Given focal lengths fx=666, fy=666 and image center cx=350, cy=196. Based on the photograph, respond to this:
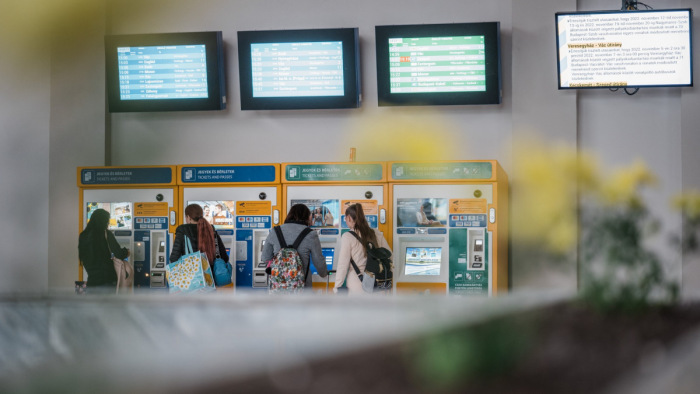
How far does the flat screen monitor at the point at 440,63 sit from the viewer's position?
5.57m

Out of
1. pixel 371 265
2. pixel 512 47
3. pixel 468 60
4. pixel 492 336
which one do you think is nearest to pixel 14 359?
pixel 492 336

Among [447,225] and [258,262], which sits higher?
[447,225]

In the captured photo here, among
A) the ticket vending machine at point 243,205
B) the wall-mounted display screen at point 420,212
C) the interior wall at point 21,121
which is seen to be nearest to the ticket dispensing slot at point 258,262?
the ticket vending machine at point 243,205

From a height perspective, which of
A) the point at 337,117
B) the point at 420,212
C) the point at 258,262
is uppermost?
the point at 337,117

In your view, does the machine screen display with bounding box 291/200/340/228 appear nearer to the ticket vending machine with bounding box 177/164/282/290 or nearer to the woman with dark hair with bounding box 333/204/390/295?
the ticket vending machine with bounding box 177/164/282/290

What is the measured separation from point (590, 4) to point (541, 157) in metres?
6.08

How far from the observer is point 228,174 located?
5.33 meters

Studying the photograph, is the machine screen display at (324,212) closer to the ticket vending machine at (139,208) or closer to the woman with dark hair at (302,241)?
the woman with dark hair at (302,241)

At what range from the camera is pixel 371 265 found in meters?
4.42

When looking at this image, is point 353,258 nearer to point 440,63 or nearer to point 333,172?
point 333,172

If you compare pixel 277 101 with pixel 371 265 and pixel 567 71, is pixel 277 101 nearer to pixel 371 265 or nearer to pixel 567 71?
pixel 371 265

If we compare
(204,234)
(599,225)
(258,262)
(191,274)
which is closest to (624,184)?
(599,225)

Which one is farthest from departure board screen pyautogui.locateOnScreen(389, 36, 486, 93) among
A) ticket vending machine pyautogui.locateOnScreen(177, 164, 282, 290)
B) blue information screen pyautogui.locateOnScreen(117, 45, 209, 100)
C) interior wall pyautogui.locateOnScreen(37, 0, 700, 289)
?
blue information screen pyautogui.locateOnScreen(117, 45, 209, 100)

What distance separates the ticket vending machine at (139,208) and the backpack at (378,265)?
1.78 meters
